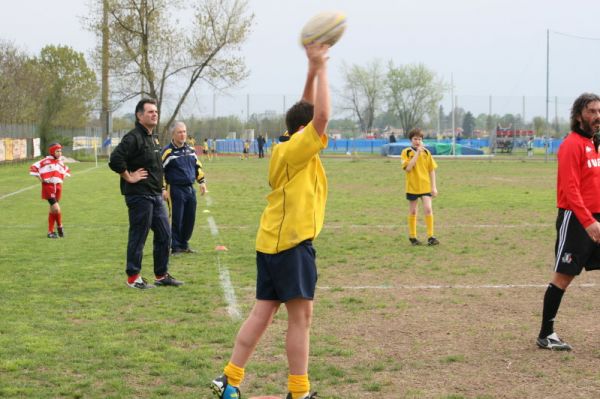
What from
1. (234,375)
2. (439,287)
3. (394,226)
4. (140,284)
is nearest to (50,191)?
(140,284)

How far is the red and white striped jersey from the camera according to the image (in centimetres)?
1371

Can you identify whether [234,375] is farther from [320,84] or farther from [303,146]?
[320,84]

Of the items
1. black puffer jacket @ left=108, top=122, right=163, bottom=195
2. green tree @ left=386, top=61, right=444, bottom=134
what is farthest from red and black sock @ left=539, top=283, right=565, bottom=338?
green tree @ left=386, top=61, right=444, bottom=134

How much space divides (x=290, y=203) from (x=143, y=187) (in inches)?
164

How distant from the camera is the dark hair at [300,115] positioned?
4.60m

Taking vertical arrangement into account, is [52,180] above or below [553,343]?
above

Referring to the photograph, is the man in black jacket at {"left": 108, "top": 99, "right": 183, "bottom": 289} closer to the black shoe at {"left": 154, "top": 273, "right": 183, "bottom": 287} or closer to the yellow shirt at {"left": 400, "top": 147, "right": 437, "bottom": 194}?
the black shoe at {"left": 154, "top": 273, "right": 183, "bottom": 287}

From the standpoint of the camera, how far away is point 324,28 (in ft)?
13.7

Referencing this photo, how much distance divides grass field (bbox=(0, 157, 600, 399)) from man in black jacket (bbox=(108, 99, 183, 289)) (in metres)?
0.40

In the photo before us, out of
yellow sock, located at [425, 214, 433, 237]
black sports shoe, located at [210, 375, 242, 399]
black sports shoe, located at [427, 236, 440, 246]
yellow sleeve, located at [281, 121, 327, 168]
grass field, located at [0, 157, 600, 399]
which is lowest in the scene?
grass field, located at [0, 157, 600, 399]

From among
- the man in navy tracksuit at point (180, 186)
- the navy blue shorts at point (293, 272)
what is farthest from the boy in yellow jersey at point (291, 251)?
the man in navy tracksuit at point (180, 186)

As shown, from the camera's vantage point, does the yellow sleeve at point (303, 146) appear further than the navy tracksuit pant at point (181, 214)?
No

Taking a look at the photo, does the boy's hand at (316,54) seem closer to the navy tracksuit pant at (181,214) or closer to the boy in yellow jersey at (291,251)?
the boy in yellow jersey at (291,251)

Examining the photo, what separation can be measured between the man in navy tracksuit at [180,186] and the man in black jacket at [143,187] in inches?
99.3
